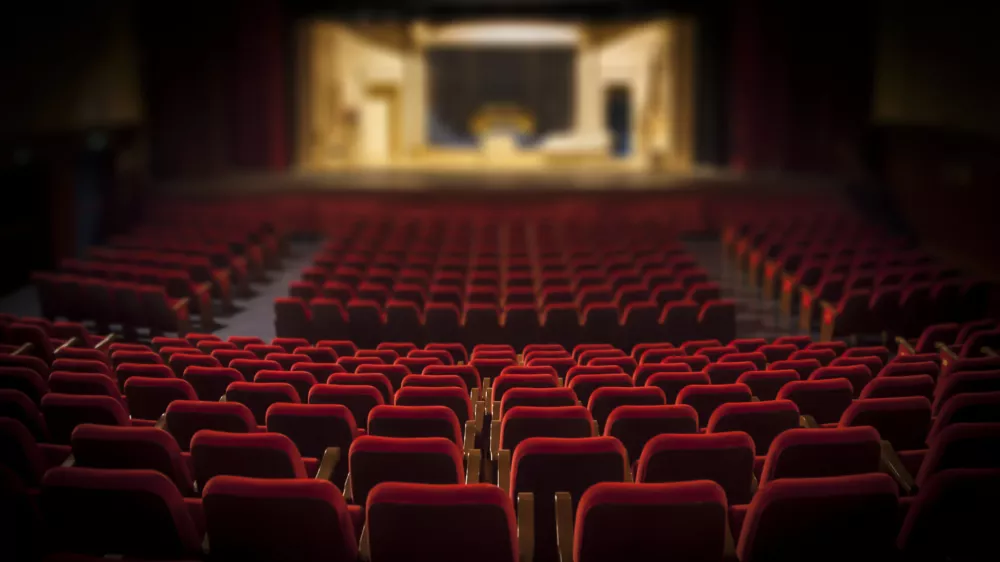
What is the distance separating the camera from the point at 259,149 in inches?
587

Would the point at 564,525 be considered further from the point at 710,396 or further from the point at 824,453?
the point at 710,396

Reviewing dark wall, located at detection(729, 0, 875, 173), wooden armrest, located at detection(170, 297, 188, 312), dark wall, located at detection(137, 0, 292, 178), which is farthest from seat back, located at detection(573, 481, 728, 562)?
dark wall, located at detection(137, 0, 292, 178)

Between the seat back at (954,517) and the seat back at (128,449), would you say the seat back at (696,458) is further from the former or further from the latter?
the seat back at (128,449)

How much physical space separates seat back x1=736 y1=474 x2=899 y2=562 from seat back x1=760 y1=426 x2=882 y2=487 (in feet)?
1.36

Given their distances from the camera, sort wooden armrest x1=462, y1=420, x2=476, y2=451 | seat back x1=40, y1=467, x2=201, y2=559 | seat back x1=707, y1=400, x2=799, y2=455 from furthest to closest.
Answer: wooden armrest x1=462, y1=420, x2=476, y2=451 < seat back x1=707, y1=400, x2=799, y2=455 < seat back x1=40, y1=467, x2=201, y2=559

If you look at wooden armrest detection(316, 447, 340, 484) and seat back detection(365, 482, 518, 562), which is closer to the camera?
seat back detection(365, 482, 518, 562)

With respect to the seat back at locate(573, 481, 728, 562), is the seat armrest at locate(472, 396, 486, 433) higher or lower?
lower

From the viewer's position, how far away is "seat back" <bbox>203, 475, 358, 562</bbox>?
223 cm

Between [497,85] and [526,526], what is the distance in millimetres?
22711

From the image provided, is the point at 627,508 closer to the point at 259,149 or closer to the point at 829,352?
the point at 829,352

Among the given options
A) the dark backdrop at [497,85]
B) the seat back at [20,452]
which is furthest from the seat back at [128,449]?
the dark backdrop at [497,85]

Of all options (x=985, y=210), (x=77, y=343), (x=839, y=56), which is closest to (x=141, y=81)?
(x=77, y=343)

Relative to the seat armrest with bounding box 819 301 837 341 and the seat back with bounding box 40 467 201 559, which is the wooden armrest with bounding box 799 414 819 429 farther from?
the seat armrest with bounding box 819 301 837 341

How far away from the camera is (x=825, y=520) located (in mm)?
2260
